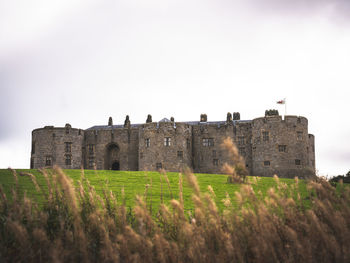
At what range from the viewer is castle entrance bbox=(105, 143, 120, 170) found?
43250 mm

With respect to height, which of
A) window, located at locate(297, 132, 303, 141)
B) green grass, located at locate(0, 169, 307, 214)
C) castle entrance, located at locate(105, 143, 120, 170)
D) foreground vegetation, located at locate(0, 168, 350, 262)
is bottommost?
green grass, located at locate(0, 169, 307, 214)

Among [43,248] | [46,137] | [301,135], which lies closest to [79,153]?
[46,137]

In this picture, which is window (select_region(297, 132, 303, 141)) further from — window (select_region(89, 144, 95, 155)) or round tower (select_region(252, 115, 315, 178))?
window (select_region(89, 144, 95, 155))

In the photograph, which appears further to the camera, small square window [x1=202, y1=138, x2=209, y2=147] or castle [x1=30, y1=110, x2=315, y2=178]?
small square window [x1=202, y1=138, x2=209, y2=147]

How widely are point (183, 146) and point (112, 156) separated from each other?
373 inches

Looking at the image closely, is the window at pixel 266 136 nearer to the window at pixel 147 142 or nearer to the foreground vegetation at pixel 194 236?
the window at pixel 147 142

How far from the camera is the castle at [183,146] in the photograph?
121 ft

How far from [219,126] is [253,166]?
6.20 m

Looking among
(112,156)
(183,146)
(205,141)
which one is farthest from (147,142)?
(205,141)

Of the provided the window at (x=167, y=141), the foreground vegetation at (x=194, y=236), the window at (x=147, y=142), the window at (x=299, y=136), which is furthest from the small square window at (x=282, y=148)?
the foreground vegetation at (x=194, y=236)

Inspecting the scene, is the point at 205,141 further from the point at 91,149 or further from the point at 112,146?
the point at 91,149

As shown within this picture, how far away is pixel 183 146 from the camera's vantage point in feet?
129

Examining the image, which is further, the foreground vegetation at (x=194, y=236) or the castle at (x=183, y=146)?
the castle at (x=183, y=146)

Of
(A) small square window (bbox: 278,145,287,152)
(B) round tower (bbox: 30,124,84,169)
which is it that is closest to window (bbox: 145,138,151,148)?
(B) round tower (bbox: 30,124,84,169)
